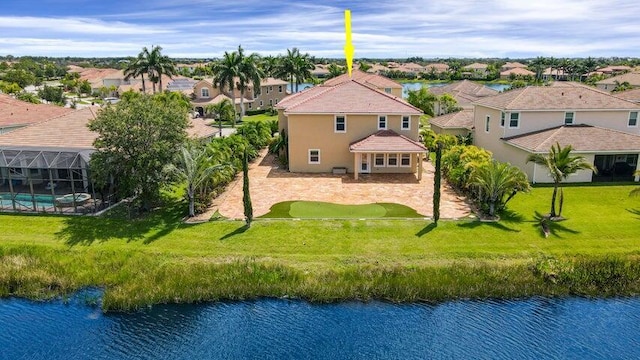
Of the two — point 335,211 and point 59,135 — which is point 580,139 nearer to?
point 335,211

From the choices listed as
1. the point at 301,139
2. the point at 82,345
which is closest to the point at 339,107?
the point at 301,139

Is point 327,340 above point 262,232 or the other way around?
the other way around

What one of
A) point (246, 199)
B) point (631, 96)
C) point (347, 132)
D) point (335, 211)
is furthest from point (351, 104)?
point (631, 96)

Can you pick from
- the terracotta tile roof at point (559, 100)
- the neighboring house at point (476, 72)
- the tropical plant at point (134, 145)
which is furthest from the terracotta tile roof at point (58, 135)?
the neighboring house at point (476, 72)

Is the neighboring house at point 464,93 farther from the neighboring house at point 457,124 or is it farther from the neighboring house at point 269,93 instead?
the neighboring house at point 269,93

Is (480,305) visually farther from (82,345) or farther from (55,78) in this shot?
(55,78)

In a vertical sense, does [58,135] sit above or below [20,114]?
below
